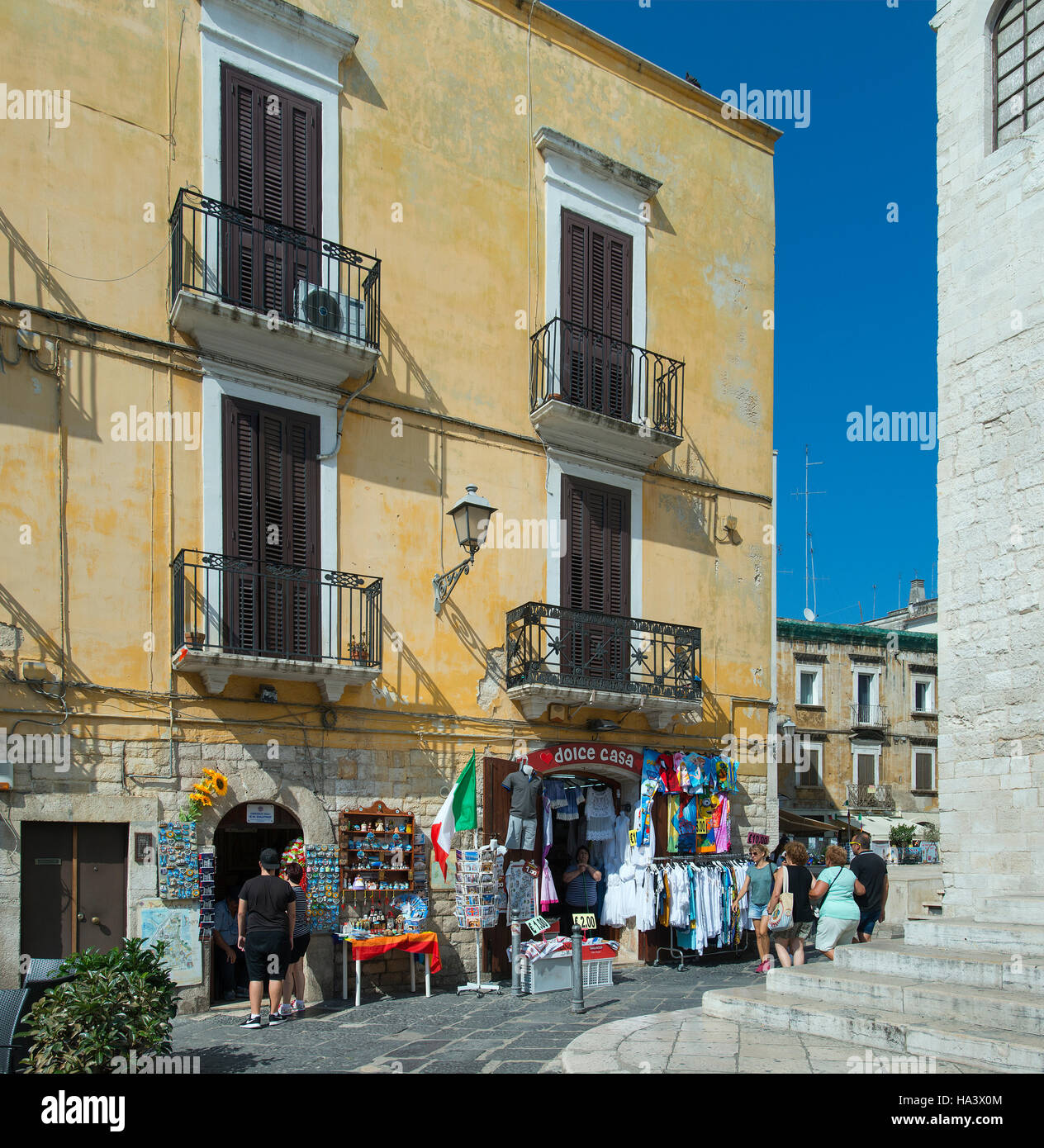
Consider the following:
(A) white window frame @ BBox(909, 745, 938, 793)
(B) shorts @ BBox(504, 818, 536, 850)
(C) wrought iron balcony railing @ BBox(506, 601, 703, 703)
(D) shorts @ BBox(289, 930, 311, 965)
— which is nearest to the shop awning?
(A) white window frame @ BBox(909, 745, 938, 793)

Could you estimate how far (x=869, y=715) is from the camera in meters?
36.9

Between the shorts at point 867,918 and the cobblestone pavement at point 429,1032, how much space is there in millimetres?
1442

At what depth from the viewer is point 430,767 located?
12.8 metres

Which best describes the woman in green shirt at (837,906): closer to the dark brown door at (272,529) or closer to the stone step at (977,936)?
the stone step at (977,936)

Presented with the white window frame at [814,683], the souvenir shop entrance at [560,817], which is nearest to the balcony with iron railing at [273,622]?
the souvenir shop entrance at [560,817]

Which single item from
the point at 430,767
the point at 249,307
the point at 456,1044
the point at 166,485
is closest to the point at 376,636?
the point at 430,767

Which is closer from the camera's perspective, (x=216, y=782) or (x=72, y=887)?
(x=72, y=887)

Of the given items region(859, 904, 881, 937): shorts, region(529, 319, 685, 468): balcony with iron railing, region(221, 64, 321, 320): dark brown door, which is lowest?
region(859, 904, 881, 937): shorts

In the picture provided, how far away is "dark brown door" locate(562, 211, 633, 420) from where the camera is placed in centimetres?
1462

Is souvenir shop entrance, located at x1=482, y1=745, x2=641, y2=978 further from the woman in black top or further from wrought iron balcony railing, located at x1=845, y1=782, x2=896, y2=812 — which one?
wrought iron balcony railing, located at x1=845, y1=782, x2=896, y2=812

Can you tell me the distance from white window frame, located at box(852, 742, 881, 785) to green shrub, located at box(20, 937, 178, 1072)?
32116mm

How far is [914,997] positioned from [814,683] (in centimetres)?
2933

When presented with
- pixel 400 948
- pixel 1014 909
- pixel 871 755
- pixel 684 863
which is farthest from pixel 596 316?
pixel 871 755

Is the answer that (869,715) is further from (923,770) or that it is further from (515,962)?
(515,962)
